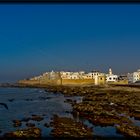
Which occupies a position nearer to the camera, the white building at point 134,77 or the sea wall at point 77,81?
the sea wall at point 77,81

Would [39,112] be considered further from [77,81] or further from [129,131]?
[77,81]

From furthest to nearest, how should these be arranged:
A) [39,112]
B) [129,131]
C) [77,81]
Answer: [77,81] → [39,112] → [129,131]

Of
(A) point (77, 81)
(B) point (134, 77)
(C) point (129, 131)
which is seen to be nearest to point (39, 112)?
(C) point (129, 131)

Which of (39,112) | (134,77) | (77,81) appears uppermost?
(134,77)

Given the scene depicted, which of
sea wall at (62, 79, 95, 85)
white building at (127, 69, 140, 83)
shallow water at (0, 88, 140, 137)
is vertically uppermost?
white building at (127, 69, 140, 83)

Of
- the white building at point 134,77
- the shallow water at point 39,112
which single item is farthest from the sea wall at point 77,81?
the shallow water at point 39,112

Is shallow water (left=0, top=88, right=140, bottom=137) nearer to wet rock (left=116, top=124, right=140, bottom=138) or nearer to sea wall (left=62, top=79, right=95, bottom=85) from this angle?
wet rock (left=116, top=124, right=140, bottom=138)

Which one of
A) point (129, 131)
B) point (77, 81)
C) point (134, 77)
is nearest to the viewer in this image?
point (129, 131)

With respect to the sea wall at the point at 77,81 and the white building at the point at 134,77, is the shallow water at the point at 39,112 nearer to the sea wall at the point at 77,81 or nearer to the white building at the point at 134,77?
the sea wall at the point at 77,81

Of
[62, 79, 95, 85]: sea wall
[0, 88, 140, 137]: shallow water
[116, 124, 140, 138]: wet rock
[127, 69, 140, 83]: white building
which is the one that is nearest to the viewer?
[116, 124, 140, 138]: wet rock

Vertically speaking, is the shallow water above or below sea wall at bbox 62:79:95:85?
below

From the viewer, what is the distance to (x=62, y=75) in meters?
99.1

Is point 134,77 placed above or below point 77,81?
above

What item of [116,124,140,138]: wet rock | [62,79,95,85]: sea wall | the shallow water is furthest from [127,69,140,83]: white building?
[116,124,140,138]: wet rock
